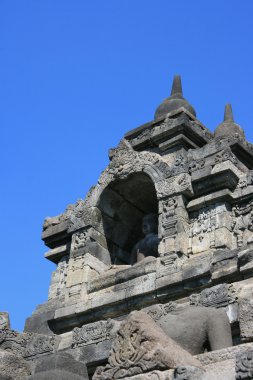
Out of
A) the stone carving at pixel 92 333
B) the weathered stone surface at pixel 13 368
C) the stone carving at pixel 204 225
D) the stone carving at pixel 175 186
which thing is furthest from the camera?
the stone carving at pixel 175 186

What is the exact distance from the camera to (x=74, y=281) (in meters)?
14.3

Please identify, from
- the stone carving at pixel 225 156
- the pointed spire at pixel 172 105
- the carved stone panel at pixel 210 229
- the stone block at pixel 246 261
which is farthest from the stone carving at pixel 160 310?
the pointed spire at pixel 172 105

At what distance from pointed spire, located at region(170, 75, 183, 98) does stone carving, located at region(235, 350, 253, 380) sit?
11.1 meters

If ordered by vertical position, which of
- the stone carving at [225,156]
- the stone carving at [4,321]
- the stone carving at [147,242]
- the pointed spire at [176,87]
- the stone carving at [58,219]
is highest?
the pointed spire at [176,87]

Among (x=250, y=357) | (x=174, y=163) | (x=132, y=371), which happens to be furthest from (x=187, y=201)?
(x=250, y=357)

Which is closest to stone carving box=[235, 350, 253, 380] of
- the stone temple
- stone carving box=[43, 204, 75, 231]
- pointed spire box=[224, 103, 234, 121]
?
the stone temple

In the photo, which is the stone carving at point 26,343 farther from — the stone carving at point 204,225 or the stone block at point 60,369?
the stone block at point 60,369

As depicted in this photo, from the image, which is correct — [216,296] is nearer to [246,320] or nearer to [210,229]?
[210,229]

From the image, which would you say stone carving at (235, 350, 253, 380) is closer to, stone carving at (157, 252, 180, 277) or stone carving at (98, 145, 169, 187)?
stone carving at (157, 252, 180, 277)

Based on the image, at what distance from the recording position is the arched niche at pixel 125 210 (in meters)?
15.3

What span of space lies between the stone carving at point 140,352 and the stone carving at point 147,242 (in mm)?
6578

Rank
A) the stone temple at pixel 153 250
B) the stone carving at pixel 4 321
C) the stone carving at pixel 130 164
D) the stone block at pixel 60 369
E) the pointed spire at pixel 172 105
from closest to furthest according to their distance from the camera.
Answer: the stone block at pixel 60 369 → the stone temple at pixel 153 250 → the stone carving at pixel 4 321 → the stone carving at pixel 130 164 → the pointed spire at pixel 172 105

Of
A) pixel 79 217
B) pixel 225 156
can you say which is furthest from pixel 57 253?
pixel 225 156

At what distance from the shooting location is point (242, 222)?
501 inches
